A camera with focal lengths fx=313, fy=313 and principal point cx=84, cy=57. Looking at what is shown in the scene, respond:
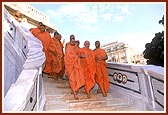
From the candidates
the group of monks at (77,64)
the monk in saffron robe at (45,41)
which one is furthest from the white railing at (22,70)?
the monk in saffron robe at (45,41)

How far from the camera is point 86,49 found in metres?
8.00

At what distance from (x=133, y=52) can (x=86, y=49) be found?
83.0 feet

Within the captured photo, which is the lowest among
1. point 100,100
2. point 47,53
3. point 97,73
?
point 100,100

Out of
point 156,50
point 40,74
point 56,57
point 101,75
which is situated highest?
point 156,50

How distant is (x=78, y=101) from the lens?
6965 millimetres

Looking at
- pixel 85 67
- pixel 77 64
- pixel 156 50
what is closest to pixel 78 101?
pixel 77 64

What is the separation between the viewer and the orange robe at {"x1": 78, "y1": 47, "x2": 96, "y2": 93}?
25.1ft

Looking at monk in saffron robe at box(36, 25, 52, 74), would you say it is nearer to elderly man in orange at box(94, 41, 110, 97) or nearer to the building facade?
→ elderly man in orange at box(94, 41, 110, 97)

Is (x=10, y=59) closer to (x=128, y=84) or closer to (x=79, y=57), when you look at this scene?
(x=79, y=57)

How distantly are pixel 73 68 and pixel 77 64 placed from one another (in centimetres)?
14

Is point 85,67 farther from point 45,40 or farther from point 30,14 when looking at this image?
point 30,14

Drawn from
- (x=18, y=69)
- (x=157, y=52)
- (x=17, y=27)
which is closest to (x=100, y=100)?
(x=18, y=69)

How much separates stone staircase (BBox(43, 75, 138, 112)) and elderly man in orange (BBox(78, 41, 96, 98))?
34 cm

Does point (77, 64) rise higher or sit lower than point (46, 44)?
lower
